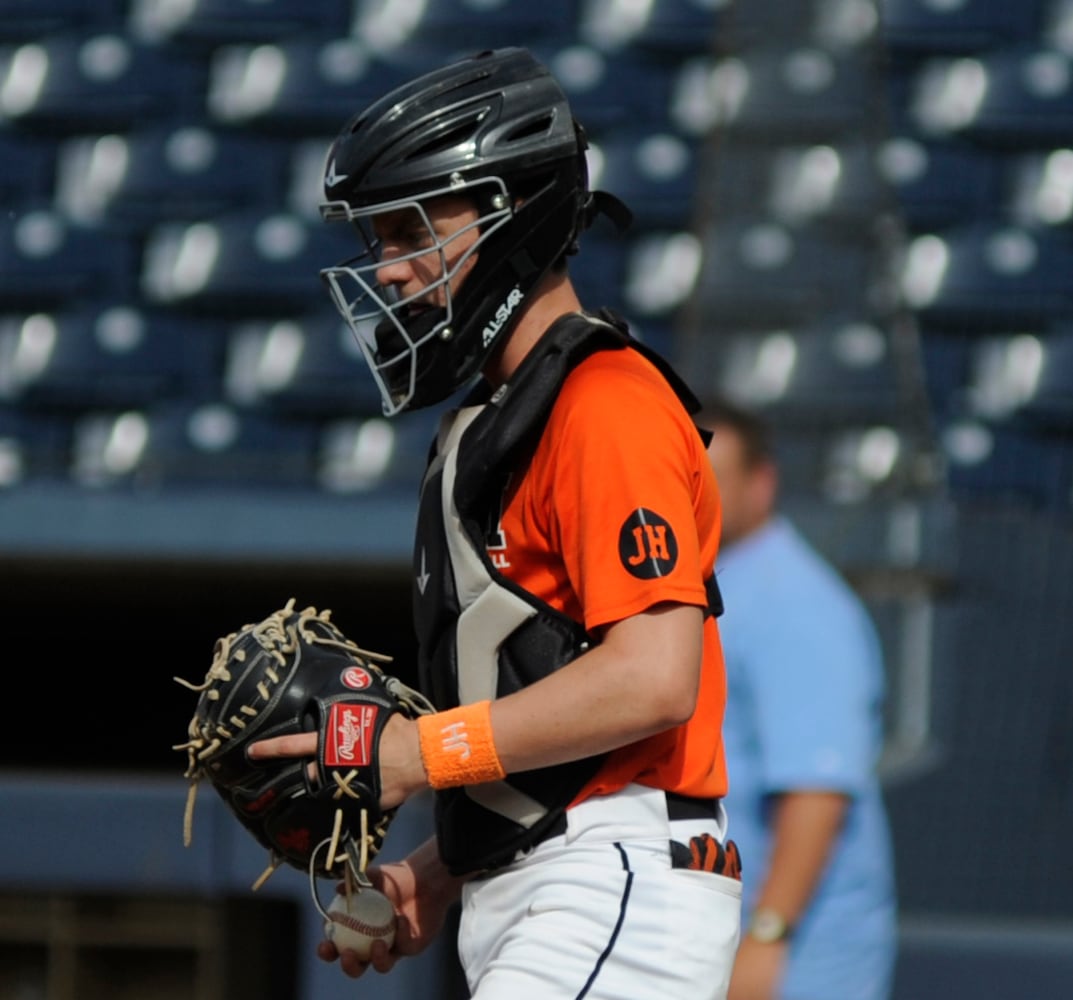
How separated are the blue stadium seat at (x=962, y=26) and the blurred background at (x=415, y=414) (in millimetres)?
15

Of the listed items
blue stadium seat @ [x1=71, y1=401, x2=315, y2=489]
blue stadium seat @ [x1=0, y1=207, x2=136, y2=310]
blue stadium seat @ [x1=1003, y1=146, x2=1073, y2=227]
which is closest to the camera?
blue stadium seat @ [x1=71, y1=401, x2=315, y2=489]

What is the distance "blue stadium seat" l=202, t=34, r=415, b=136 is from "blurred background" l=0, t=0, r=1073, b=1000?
0.8 inches

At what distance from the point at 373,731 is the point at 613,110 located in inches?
259

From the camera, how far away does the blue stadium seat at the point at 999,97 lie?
7.83 m

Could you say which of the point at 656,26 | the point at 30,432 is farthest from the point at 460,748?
the point at 656,26

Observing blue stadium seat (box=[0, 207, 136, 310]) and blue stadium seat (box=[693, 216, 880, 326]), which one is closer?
blue stadium seat (box=[693, 216, 880, 326])

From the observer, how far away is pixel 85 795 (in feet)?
14.2

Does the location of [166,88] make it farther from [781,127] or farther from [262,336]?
[781,127]

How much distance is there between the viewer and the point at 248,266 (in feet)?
25.6

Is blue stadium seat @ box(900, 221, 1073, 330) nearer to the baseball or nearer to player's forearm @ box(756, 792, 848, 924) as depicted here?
player's forearm @ box(756, 792, 848, 924)

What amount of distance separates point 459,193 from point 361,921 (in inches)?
33.3

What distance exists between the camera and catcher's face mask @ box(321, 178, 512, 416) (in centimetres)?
199

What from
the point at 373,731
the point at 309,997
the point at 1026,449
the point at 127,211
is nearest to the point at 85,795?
the point at 309,997

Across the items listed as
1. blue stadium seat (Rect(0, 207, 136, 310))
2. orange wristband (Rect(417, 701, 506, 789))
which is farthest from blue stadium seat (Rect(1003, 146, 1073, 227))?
orange wristband (Rect(417, 701, 506, 789))
